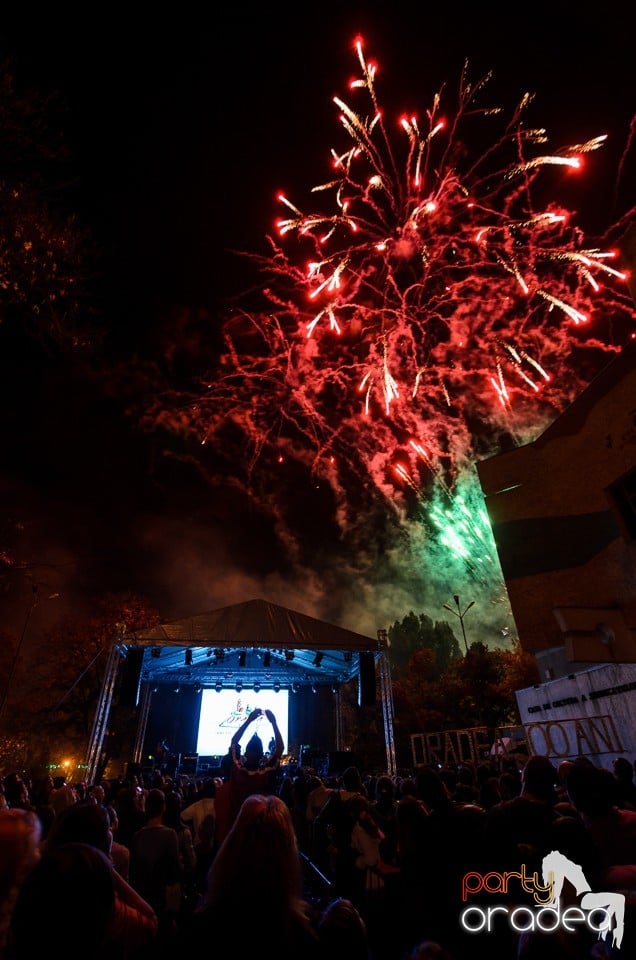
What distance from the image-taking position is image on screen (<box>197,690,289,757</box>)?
56.6ft

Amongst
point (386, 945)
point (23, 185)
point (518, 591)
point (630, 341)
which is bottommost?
point (386, 945)

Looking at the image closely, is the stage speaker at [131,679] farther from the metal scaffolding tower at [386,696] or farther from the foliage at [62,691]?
the foliage at [62,691]

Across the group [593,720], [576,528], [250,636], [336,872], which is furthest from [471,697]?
[336,872]

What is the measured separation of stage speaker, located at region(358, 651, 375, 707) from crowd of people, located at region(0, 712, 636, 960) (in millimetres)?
8968

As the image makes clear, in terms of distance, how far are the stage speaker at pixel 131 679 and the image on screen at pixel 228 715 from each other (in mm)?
4605

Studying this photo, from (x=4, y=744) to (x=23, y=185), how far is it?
26573 millimetres

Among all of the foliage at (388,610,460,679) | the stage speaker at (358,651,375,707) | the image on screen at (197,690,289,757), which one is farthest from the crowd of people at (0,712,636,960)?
the foliage at (388,610,460,679)

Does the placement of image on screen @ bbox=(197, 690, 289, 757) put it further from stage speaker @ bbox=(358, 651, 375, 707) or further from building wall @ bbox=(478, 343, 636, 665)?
building wall @ bbox=(478, 343, 636, 665)

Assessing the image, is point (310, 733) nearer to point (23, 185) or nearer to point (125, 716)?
point (125, 716)

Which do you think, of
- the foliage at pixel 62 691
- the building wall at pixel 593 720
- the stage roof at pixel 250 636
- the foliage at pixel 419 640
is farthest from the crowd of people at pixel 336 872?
the foliage at pixel 419 640

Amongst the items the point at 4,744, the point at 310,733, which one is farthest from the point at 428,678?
the point at 4,744

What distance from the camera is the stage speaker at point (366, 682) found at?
14789 millimetres

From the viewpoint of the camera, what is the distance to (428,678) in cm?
4341


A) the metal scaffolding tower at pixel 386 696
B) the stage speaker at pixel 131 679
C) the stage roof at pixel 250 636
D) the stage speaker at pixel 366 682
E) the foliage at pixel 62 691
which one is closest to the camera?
the metal scaffolding tower at pixel 386 696
